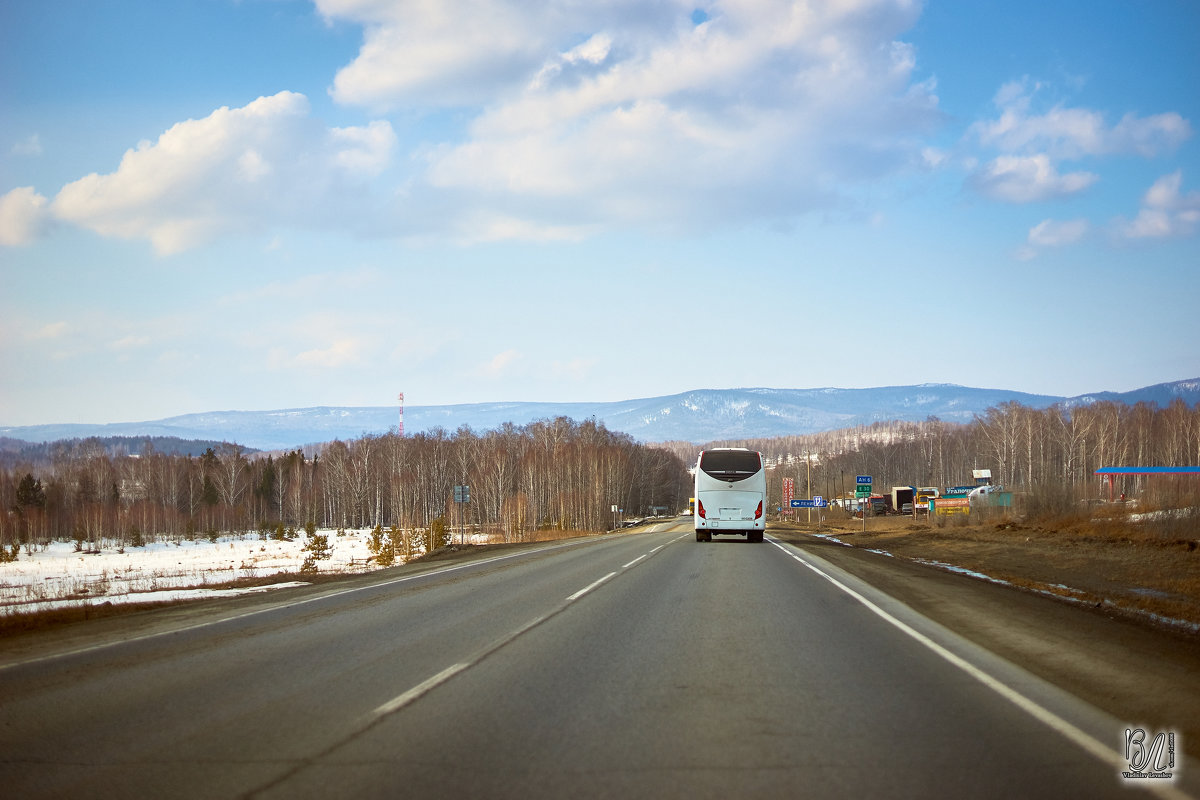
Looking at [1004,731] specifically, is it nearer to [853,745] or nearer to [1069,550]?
[853,745]

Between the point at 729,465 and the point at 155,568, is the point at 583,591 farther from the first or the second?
the point at 155,568

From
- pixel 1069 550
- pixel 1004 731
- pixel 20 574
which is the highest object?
pixel 1004 731

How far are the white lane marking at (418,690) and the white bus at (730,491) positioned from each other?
2553 cm

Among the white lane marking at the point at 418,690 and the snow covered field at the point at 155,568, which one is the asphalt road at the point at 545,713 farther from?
the snow covered field at the point at 155,568

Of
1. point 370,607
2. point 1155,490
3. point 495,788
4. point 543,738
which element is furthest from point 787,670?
point 1155,490

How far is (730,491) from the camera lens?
33781mm

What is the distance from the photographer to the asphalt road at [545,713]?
16.6 feet

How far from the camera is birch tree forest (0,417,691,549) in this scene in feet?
360

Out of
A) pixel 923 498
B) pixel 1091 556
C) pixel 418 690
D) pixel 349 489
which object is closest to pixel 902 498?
pixel 923 498

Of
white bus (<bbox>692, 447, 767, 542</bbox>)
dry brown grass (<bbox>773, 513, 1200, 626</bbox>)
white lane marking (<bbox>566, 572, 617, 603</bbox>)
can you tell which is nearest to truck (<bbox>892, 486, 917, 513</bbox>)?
dry brown grass (<bbox>773, 513, 1200, 626</bbox>)

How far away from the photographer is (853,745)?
5758 mm

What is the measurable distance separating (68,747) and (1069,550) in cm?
3167

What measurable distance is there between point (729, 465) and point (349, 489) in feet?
364

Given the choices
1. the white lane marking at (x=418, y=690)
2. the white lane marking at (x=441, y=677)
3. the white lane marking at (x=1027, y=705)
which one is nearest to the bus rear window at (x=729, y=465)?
the white lane marking at (x=1027, y=705)
